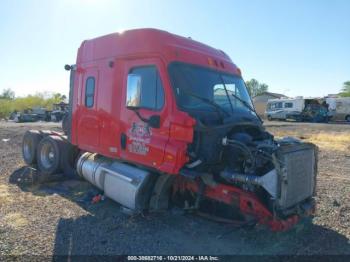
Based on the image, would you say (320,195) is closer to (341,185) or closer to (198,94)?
(341,185)

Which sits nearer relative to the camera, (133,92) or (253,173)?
(253,173)

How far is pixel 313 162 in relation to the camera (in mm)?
5793

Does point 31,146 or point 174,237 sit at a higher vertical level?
point 31,146

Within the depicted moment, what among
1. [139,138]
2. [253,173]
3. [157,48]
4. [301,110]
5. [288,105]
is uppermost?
[288,105]

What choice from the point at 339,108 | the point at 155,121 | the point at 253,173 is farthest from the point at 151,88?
the point at 339,108

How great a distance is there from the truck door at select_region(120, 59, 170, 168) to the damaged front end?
0.55m

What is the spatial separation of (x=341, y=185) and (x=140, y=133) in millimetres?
5493

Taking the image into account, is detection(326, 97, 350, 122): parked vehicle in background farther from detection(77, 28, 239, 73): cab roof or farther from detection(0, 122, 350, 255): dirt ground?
detection(77, 28, 239, 73): cab roof

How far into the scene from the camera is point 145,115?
5.98 metres

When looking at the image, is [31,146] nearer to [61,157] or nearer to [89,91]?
[61,157]

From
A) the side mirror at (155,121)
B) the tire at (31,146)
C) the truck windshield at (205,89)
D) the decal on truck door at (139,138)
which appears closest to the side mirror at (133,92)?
the decal on truck door at (139,138)

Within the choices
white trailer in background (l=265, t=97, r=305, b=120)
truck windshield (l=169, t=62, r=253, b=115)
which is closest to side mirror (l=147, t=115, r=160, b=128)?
truck windshield (l=169, t=62, r=253, b=115)

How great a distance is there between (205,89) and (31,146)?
6205 mm

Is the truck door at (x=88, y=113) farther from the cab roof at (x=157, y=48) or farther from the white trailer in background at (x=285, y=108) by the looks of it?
the white trailer in background at (x=285, y=108)
